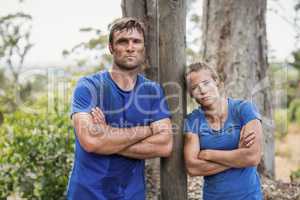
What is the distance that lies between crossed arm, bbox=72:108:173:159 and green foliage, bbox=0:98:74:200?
1709 mm

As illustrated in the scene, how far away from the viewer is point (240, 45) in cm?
452

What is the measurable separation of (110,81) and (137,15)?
1.98 feet

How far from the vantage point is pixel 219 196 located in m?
2.61

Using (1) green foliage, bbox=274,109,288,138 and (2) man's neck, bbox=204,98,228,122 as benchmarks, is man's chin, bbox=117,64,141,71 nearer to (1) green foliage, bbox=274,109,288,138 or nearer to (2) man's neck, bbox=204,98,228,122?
(2) man's neck, bbox=204,98,228,122

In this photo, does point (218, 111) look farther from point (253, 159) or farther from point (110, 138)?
point (110, 138)

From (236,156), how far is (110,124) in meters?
0.80

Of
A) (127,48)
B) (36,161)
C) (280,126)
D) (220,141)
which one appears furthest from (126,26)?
(280,126)

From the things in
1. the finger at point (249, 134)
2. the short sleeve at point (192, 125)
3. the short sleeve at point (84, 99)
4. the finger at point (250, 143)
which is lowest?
the finger at point (250, 143)

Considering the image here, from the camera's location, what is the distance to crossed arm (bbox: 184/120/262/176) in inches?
101

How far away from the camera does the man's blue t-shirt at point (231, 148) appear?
102 inches

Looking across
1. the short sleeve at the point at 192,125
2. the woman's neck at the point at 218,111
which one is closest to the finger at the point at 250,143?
the woman's neck at the point at 218,111

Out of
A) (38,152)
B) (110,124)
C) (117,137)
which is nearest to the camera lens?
(117,137)

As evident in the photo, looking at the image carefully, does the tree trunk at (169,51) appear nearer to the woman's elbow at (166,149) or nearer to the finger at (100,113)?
the woman's elbow at (166,149)

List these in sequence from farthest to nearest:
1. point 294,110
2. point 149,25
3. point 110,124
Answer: point 294,110 → point 149,25 → point 110,124
